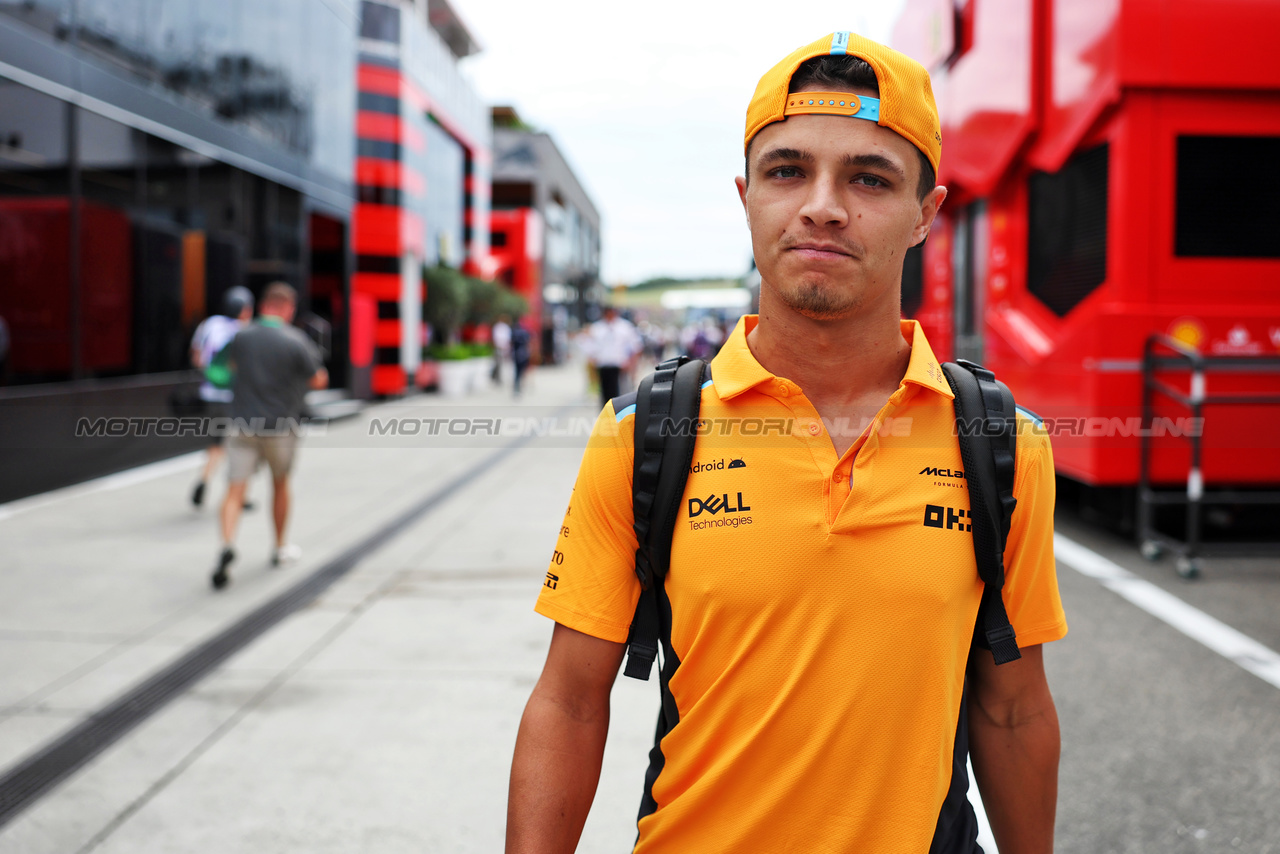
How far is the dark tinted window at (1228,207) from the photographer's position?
23.3ft

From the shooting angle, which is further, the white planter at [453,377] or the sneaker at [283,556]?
the white planter at [453,377]

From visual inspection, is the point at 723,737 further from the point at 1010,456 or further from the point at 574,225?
the point at 574,225

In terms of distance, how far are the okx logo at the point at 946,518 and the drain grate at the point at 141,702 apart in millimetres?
3361

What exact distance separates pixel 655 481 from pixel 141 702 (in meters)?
3.89

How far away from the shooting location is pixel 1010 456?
5.31 ft

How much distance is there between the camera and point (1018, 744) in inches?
67.9

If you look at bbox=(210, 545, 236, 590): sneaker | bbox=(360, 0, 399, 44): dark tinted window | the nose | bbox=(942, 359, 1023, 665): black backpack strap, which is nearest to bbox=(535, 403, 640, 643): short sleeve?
the nose

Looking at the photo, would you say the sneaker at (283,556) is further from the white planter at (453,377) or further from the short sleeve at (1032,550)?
the white planter at (453,377)

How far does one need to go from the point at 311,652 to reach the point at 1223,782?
4.11 metres

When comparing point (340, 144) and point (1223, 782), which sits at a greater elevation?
point (340, 144)

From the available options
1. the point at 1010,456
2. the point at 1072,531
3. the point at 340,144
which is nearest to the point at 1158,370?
the point at 1072,531

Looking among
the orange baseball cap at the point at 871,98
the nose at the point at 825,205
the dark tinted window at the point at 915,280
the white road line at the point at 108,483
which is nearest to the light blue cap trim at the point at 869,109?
the orange baseball cap at the point at 871,98

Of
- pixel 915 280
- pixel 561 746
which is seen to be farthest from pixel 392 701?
pixel 915 280

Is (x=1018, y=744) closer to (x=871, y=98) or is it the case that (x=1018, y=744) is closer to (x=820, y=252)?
(x=820, y=252)
